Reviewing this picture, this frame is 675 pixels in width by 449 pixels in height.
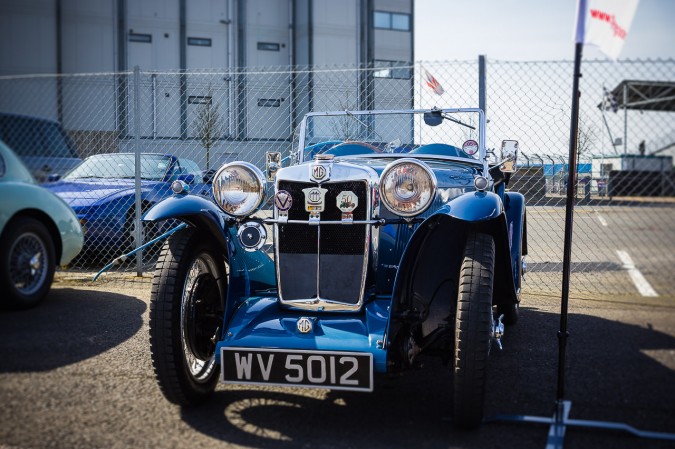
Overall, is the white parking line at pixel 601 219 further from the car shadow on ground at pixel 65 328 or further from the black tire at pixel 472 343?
the car shadow on ground at pixel 65 328

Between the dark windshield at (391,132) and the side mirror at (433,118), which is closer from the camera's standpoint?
the dark windshield at (391,132)

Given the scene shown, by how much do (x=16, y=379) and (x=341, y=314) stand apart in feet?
4.78

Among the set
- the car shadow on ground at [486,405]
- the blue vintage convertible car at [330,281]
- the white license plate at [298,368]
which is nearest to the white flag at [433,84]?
the blue vintage convertible car at [330,281]

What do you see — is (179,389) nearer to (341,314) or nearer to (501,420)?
(341,314)

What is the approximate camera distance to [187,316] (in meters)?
2.79

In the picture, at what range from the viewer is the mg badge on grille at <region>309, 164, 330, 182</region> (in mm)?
2713

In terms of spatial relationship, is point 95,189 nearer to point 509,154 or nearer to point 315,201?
point 315,201

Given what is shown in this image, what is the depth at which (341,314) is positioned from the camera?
8.80 feet

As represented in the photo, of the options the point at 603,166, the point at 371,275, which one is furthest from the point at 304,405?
the point at 603,166

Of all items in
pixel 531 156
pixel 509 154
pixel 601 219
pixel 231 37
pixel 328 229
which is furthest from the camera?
pixel 231 37

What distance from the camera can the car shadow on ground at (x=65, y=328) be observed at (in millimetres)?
2934

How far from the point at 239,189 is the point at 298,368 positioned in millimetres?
894

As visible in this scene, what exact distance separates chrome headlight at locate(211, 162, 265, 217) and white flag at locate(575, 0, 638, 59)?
5.00 ft

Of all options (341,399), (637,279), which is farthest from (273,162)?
(637,279)
